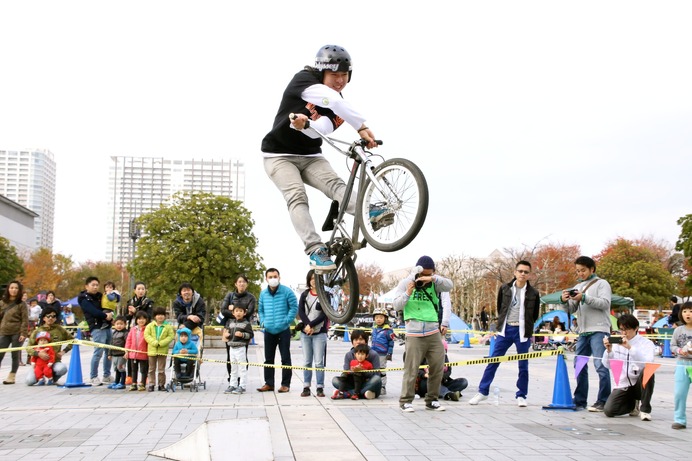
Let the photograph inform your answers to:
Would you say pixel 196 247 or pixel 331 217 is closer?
pixel 331 217

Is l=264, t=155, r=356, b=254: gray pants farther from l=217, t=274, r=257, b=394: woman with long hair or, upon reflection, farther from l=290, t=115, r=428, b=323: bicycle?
l=217, t=274, r=257, b=394: woman with long hair

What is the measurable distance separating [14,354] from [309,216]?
12430mm

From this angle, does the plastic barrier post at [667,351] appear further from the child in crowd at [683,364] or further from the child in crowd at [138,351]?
the child in crowd at [138,351]

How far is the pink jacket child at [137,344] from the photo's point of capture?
1341 cm

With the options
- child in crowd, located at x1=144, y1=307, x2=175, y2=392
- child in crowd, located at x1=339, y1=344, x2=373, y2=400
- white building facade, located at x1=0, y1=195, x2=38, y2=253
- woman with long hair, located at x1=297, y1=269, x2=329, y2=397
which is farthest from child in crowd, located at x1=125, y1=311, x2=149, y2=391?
white building facade, located at x1=0, y1=195, x2=38, y2=253

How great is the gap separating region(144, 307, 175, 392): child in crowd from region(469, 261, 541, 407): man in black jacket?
6.44 m

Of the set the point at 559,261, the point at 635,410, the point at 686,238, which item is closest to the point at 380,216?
the point at 635,410

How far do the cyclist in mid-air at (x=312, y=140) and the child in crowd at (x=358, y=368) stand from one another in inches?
304

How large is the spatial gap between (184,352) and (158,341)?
586 millimetres

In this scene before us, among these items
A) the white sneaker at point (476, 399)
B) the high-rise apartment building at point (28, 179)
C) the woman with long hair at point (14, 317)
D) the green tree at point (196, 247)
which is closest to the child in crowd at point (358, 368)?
the white sneaker at point (476, 399)

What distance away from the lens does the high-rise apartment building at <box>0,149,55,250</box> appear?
184m

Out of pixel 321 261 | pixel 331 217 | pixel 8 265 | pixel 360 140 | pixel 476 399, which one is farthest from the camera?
pixel 8 265

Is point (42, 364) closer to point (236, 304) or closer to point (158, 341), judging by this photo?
point (158, 341)

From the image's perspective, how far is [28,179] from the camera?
187250mm
